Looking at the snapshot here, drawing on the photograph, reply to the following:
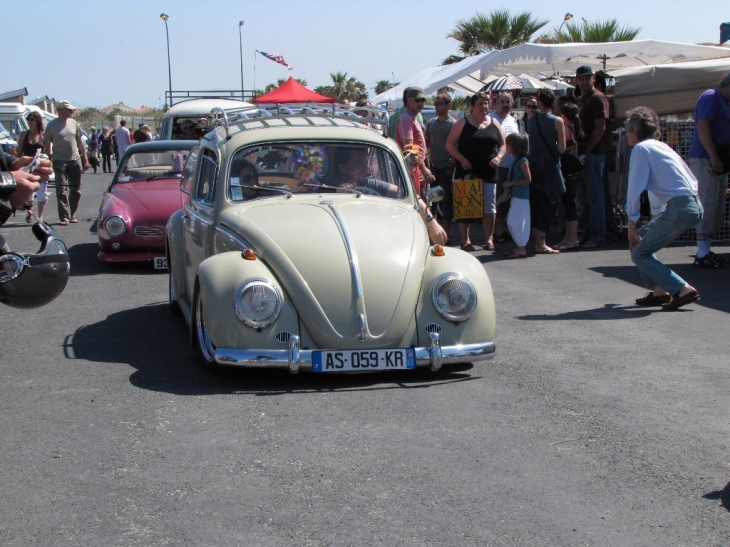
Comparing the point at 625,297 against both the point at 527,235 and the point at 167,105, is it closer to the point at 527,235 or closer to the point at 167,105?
the point at 527,235

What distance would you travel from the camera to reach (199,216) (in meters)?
7.76

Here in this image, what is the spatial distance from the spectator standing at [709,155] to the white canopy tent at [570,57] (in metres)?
4.79

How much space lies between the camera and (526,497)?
14.0ft

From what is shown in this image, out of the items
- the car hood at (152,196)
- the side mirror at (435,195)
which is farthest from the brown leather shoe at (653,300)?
the car hood at (152,196)

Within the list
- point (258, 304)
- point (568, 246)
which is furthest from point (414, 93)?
point (258, 304)

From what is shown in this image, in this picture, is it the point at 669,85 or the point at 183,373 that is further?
the point at 669,85

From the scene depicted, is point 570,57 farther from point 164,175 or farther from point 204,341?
point 204,341

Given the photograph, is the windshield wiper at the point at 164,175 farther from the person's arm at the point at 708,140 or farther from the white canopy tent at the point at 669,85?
the person's arm at the point at 708,140

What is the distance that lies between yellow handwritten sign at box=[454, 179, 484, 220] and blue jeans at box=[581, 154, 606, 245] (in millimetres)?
1696

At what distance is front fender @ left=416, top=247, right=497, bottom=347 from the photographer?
6312 mm

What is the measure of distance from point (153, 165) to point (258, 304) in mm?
7540

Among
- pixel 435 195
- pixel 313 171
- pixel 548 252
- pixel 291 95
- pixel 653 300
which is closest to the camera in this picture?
pixel 313 171

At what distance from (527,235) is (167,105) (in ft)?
59.0

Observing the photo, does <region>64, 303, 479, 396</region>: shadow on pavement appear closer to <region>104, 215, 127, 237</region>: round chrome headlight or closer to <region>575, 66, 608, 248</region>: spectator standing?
<region>104, 215, 127, 237</region>: round chrome headlight
